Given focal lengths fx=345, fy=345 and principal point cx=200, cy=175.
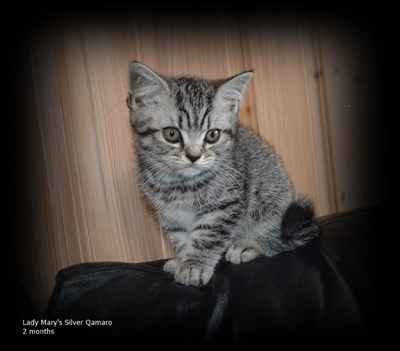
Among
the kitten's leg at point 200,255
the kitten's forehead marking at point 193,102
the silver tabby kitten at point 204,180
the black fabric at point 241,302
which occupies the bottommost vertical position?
the black fabric at point 241,302

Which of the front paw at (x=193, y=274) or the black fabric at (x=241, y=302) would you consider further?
the front paw at (x=193, y=274)

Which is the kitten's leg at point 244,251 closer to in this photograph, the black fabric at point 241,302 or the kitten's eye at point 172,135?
the black fabric at point 241,302

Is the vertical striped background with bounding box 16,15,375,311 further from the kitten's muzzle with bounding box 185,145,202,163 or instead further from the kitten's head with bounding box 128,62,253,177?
the kitten's muzzle with bounding box 185,145,202,163

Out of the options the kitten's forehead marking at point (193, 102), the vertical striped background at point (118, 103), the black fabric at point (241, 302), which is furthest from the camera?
the vertical striped background at point (118, 103)

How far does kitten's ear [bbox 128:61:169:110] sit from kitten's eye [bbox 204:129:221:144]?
0.17 m

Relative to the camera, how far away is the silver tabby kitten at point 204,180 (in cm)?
95

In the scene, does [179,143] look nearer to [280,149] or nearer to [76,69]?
[76,69]

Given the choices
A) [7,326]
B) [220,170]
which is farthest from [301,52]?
[7,326]

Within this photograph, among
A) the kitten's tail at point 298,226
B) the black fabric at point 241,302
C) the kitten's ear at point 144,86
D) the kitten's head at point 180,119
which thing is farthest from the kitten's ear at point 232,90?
the black fabric at point 241,302

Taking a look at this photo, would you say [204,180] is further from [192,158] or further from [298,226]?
[298,226]

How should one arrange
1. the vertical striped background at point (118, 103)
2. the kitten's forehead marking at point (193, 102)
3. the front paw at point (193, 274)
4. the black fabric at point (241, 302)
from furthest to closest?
the vertical striped background at point (118, 103), the kitten's forehead marking at point (193, 102), the front paw at point (193, 274), the black fabric at point (241, 302)

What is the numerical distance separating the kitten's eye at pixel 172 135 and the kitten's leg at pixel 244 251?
0.36m

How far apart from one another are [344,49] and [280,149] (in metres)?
0.48

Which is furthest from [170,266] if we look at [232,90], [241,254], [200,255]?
[232,90]
